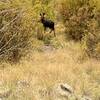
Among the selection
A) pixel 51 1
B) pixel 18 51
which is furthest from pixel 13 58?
pixel 51 1

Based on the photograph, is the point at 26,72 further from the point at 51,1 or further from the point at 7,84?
the point at 51,1

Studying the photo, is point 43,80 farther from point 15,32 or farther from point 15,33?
point 15,32

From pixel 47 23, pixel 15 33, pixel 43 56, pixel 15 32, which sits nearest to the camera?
pixel 15 33

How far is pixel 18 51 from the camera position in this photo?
12.3m

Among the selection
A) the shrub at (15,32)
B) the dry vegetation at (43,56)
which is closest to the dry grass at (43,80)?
the dry vegetation at (43,56)

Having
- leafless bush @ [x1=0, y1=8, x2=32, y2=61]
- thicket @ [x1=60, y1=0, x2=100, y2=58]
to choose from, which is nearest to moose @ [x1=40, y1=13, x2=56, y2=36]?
thicket @ [x1=60, y1=0, x2=100, y2=58]

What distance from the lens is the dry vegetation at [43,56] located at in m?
7.63

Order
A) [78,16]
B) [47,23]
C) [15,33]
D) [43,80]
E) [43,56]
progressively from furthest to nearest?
[47,23] → [78,16] → [43,56] → [15,33] → [43,80]

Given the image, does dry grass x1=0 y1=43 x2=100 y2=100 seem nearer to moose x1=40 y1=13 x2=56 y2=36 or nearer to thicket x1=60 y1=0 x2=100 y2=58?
thicket x1=60 y1=0 x2=100 y2=58

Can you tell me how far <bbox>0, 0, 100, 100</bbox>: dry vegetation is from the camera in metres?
7.63

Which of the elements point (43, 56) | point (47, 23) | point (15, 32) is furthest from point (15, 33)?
point (47, 23)

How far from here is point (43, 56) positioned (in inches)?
610

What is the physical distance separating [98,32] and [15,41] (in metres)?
4.33

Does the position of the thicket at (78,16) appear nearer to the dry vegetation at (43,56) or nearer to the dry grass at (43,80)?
the dry vegetation at (43,56)
